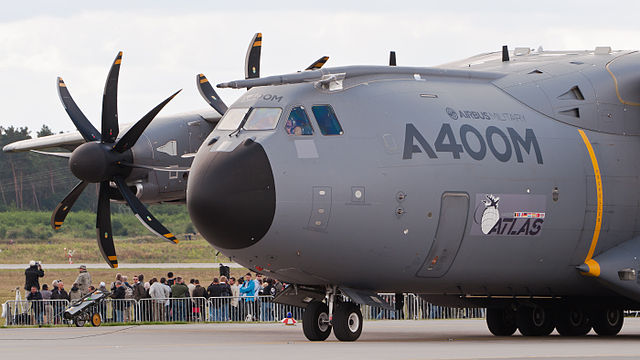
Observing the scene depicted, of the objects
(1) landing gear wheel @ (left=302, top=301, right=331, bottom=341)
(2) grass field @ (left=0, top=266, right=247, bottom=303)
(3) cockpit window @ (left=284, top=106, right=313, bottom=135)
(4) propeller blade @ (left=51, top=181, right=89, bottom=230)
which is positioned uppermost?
(3) cockpit window @ (left=284, top=106, right=313, bottom=135)

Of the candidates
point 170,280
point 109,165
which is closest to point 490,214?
point 109,165

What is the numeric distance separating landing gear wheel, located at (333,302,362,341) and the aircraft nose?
6.53 feet

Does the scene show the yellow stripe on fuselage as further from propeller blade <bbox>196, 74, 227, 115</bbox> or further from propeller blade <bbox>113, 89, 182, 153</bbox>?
propeller blade <bbox>113, 89, 182, 153</bbox>

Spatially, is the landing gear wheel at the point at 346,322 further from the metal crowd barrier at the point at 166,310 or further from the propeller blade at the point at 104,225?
the metal crowd barrier at the point at 166,310

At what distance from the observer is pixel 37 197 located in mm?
95375

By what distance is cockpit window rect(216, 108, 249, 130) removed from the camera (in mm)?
19858

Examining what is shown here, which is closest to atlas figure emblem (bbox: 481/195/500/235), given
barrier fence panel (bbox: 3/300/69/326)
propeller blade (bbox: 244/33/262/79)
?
propeller blade (bbox: 244/33/262/79)

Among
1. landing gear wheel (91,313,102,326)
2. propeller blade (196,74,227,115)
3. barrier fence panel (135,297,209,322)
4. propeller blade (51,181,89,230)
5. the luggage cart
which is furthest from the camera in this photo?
Result: barrier fence panel (135,297,209,322)

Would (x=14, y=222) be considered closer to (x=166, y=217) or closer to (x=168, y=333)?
(x=166, y=217)

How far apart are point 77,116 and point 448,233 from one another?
1002 centimetres

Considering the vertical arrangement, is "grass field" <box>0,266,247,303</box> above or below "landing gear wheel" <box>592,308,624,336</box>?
below

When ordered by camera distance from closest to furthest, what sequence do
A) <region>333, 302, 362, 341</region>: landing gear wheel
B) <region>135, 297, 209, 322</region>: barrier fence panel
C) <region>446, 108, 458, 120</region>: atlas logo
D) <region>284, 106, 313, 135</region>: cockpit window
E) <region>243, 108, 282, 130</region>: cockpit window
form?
<region>284, 106, 313, 135</region>: cockpit window, <region>243, 108, 282, 130</region>: cockpit window, <region>333, 302, 362, 341</region>: landing gear wheel, <region>446, 108, 458, 120</region>: atlas logo, <region>135, 297, 209, 322</region>: barrier fence panel

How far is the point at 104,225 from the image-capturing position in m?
25.2

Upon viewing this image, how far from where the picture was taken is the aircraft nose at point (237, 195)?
18.6 metres
